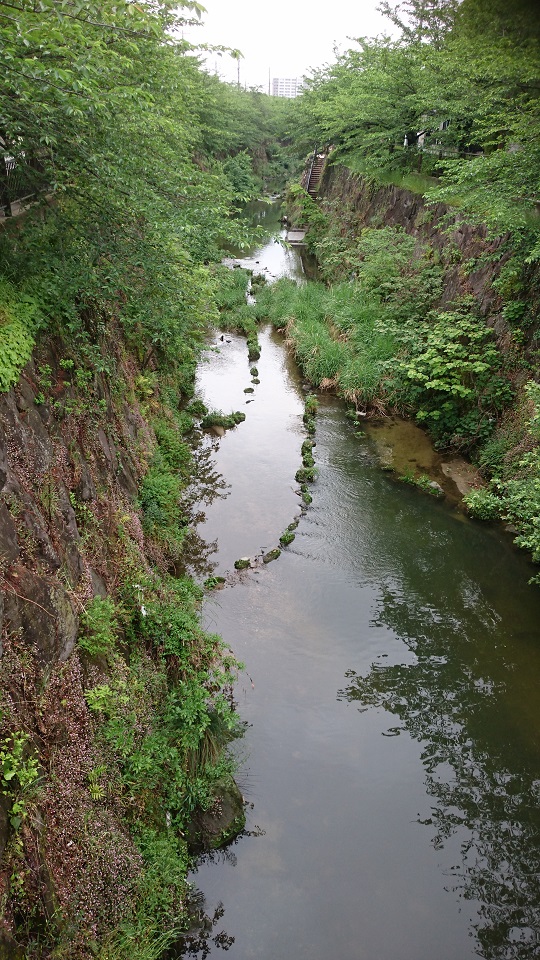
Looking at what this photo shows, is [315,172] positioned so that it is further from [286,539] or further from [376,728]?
[376,728]

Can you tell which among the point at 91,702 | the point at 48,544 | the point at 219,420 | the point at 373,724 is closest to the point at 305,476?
the point at 219,420

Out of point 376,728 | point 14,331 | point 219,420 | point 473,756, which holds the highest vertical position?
point 219,420

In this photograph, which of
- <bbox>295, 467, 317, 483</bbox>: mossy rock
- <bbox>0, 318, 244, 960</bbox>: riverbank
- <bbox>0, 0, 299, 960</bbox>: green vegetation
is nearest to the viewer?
<bbox>0, 318, 244, 960</bbox>: riverbank

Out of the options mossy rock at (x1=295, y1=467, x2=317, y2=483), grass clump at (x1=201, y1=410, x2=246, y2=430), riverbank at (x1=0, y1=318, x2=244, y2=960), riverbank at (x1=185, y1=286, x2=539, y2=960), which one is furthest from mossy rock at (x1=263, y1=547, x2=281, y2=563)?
grass clump at (x1=201, y1=410, x2=246, y2=430)

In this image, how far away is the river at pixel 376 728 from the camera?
5.93 metres

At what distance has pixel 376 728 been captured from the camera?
7.87 meters

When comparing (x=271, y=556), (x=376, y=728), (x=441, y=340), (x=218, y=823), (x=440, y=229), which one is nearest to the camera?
(x=218, y=823)

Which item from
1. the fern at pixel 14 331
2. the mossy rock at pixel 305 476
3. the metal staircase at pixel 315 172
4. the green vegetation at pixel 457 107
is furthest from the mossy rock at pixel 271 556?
the metal staircase at pixel 315 172

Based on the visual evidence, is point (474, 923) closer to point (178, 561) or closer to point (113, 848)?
point (113, 848)

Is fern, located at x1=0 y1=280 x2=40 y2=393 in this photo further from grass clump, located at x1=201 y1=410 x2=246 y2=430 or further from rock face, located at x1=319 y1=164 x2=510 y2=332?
rock face, located at x1=319 y1=164 x2=510 y2=332

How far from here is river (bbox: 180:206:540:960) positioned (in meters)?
5.93

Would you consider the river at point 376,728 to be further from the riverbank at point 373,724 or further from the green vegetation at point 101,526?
the green vegetation at point 101,526

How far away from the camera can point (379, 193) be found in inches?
959

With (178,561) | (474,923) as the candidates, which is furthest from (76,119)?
(474,923)
